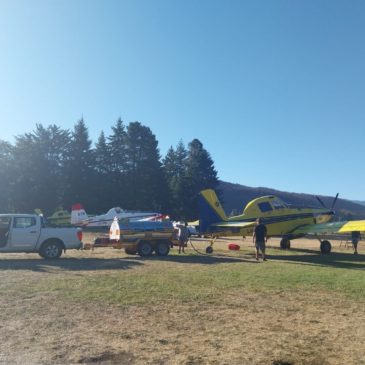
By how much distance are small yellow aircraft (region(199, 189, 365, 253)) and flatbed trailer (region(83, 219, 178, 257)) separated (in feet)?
9.93

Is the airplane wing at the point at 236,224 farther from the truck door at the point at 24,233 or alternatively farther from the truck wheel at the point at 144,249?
the truck door at the point at 24,233

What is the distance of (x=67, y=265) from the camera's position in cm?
1617

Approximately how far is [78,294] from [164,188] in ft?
182

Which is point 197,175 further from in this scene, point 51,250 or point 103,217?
point 51,250

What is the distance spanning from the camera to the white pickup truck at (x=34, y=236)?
58.4ft

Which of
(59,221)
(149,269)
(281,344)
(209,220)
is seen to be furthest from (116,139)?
(281,344)

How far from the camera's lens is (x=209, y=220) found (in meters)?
24.5

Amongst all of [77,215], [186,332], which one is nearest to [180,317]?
[186,332]

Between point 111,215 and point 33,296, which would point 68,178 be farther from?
point 33,296

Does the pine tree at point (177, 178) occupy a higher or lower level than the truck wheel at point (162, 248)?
higher

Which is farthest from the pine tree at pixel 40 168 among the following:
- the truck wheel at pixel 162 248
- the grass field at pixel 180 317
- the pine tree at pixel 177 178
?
the grass field at pixel 180 317

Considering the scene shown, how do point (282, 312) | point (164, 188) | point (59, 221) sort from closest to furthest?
1. point (282, 312)
2. point (59, 221)
3. point (164, 188)

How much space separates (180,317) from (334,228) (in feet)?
56.8

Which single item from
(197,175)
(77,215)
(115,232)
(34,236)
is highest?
(197,175)
